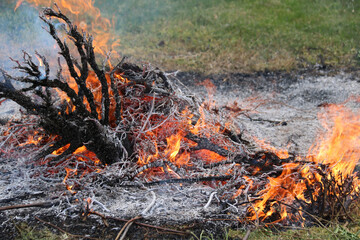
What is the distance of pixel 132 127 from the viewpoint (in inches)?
165

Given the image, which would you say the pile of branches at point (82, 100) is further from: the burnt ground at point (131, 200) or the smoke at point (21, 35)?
the smoke at point (21, 35)

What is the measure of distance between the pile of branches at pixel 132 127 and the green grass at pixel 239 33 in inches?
174

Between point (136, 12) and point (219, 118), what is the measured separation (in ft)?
28.5

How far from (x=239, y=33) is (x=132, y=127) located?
23.3ft

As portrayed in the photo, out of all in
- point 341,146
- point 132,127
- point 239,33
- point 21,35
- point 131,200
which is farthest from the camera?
point 239,33

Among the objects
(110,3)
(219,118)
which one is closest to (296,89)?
(219,118)

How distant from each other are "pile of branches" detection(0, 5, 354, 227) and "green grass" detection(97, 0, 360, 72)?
14.5ft

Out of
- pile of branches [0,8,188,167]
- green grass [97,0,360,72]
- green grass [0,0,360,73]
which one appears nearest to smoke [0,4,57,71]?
green grass [0,0,360,73]

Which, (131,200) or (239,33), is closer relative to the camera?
(131,200)

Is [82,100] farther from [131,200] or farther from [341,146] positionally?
[341,146]

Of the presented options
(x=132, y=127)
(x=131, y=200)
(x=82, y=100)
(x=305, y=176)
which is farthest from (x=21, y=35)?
(x=305, y=176)

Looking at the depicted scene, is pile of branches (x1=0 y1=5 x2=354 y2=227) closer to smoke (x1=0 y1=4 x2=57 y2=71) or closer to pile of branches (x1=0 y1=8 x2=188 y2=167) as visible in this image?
pile of branches (x1=0 y1=8 x2=188 y2=167)

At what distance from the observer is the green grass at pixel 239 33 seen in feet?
29.9

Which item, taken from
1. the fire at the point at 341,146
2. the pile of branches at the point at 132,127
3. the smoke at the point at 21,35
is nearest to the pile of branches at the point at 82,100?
the pile of branches at the point at 132,127
